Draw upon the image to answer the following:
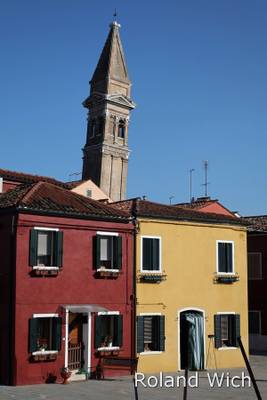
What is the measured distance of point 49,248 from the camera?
2245 cm

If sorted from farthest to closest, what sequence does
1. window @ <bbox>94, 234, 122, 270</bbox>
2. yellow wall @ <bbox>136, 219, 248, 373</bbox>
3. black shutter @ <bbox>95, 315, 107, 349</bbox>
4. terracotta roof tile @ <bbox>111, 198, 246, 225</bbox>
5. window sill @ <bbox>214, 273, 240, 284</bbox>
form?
1. window sill @ <bbox>214, 273, 240, 284</bbox>
2. terracotta roof tile @ <bbox>111, 198, 246, 225</bbox>
3. yellow wall @ <bbox>136, 219, 248, 373</bbox>
4. window @ <bbox>94, 234, 122, 270</bbox>
5. black shutter @ <bbox>95, 315, 107, 349</bbox>

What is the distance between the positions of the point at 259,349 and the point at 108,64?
152 feet

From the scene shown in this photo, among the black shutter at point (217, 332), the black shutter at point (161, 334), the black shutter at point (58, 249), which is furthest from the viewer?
the black shutter at point (217, 332)

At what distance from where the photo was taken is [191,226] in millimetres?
26797

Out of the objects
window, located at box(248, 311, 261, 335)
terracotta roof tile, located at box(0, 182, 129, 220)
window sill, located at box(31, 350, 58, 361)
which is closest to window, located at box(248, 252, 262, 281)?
window, located at box(248, 311, 261, 335)

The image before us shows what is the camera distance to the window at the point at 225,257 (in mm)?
27797

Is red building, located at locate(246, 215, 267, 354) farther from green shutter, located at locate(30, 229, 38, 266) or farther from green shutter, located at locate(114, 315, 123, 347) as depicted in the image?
green shutter, located at locate(30, 229, 38, 266)

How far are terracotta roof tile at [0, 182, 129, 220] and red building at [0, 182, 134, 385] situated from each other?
36 mm

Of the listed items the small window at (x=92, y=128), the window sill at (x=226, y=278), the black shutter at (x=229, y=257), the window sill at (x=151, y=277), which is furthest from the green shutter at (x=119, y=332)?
the small window at (x=92, y=128)

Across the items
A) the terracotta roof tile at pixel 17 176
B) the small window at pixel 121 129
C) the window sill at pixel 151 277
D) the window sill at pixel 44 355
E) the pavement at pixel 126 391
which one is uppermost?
the small window at pixel 121 129

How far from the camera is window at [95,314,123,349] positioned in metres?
23.6

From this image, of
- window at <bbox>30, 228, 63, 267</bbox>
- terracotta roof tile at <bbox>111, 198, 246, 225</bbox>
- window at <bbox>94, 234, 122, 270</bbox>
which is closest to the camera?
window at <bbox>30, 228, 63, 267</bbox>

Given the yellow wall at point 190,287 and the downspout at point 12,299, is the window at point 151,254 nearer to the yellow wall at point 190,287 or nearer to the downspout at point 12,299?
the yellow wall at point 190,287

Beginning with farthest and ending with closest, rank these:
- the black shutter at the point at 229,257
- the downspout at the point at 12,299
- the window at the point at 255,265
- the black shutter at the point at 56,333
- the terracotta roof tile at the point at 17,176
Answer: the window at the point at 255,265 → the terracotta roof tile at the point at 17,176 → the black shutter at the point at 229,257 → the black shutter at the point at 56,333 → the downspout at the point at 12,299
